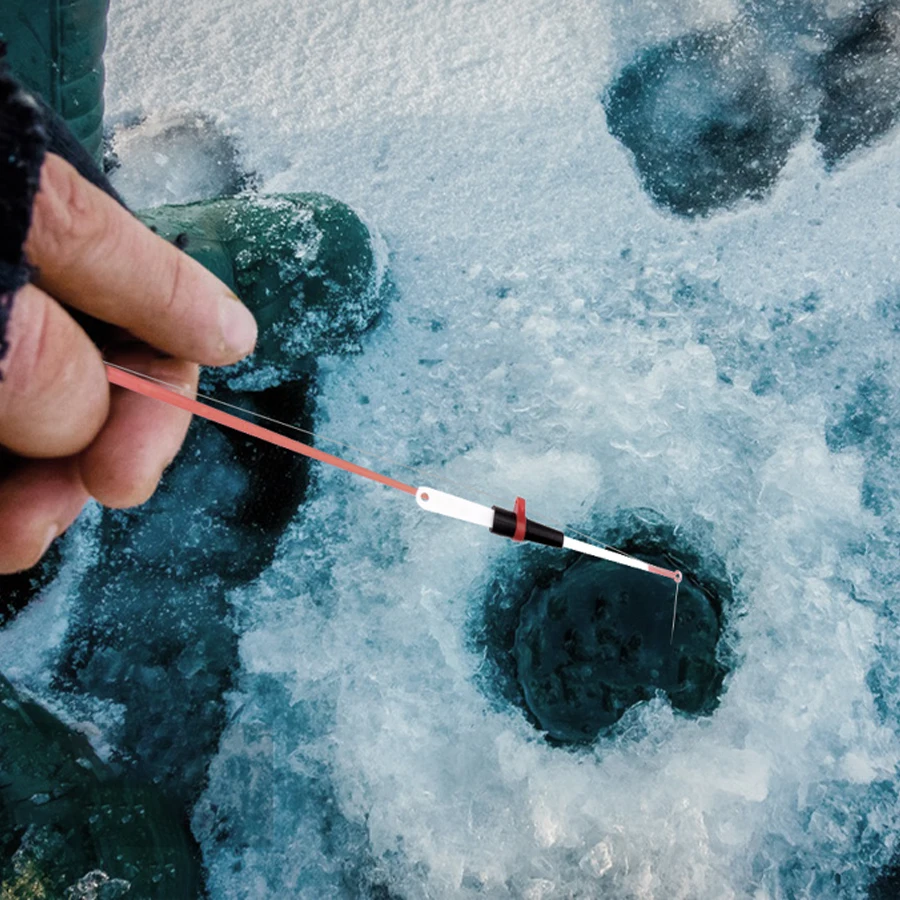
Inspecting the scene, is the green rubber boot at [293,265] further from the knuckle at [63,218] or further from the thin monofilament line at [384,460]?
the knuckle at [63,218]

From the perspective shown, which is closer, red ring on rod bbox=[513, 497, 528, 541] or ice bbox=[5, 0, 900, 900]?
red ring on rod bbox=[513, 497, 528, 541]

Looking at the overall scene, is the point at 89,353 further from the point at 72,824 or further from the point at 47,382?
the point at 72,824

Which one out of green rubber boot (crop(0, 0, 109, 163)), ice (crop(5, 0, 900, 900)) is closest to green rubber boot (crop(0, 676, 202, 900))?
ice (crop(5, 0, 900, 900))

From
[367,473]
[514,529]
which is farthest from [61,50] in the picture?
[514,529]

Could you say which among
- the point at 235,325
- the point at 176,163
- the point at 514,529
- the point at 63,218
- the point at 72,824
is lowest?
the point at 72,824

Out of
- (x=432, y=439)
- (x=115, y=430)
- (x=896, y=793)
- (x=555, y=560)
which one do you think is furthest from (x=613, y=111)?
(x=896, y=793)

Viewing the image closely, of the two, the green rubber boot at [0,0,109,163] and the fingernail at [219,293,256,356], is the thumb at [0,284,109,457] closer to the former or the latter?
the fingernail at [219,293,256,356]
